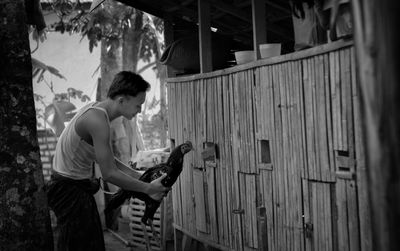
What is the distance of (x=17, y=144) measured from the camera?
3.10 metres

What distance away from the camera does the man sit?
4047mm

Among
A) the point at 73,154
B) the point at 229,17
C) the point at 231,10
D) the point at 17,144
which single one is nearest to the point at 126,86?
the point at 73,154

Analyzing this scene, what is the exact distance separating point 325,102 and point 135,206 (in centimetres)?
411

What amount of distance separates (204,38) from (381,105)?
423cm

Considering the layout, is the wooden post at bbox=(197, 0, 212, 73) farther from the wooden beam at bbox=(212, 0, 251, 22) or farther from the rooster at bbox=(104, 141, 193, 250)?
the rooster at bbox=(104, 141, 193, 250)

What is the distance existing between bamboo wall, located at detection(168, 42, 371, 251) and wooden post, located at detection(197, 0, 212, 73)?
0.57 ft

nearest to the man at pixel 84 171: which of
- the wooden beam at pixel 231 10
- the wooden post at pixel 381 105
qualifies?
the wooden beam at pixel 231 10

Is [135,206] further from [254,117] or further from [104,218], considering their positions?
[254,117]

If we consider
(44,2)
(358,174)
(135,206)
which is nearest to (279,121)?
(358,174)

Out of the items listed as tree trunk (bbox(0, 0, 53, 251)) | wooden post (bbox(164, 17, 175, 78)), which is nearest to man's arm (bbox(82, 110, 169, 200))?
tree trunk (bbox(0, 0, 53, 251))

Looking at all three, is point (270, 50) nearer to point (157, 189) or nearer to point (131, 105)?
point (131, 105)

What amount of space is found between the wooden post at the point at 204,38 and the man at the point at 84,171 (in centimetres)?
137

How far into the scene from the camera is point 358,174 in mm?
3291

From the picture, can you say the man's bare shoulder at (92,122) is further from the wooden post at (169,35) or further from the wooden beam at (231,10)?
the wooden post at (169,35)
